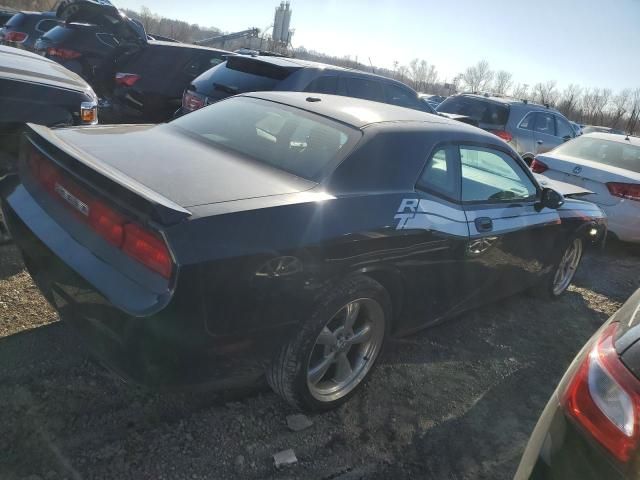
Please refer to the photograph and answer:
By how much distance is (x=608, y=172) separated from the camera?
248 inches

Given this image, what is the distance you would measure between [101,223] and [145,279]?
1.22 feet

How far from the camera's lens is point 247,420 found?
2.56m

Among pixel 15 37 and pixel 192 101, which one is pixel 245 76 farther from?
pixel 15 37

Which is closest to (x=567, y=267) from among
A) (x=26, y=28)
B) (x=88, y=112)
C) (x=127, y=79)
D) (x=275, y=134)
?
(x=275, y=134)

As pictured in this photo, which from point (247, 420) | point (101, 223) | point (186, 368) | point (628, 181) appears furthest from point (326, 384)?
point (628, 181)

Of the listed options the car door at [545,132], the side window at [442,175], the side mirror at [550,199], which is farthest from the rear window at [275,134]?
the car door at [545,132]

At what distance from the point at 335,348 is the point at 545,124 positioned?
30.7 feet

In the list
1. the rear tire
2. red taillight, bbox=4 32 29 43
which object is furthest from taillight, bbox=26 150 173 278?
red taillight, bbox=4 32 29 43

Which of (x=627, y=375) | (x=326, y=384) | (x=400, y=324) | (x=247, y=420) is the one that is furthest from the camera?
(x=400, y=324)

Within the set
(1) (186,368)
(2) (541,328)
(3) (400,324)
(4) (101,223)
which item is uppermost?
(4) (101,223)

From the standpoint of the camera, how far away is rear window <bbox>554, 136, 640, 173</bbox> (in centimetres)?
683

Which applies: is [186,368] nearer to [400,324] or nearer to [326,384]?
[326,384]

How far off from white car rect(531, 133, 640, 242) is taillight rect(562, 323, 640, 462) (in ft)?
14.8

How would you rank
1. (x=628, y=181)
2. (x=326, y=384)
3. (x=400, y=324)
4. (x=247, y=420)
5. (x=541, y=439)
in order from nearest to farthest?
(x=541, y=439)
(x=247, y=420)
(x=326, y=384)
(x=400, y=324)
(x=628, y=181)
